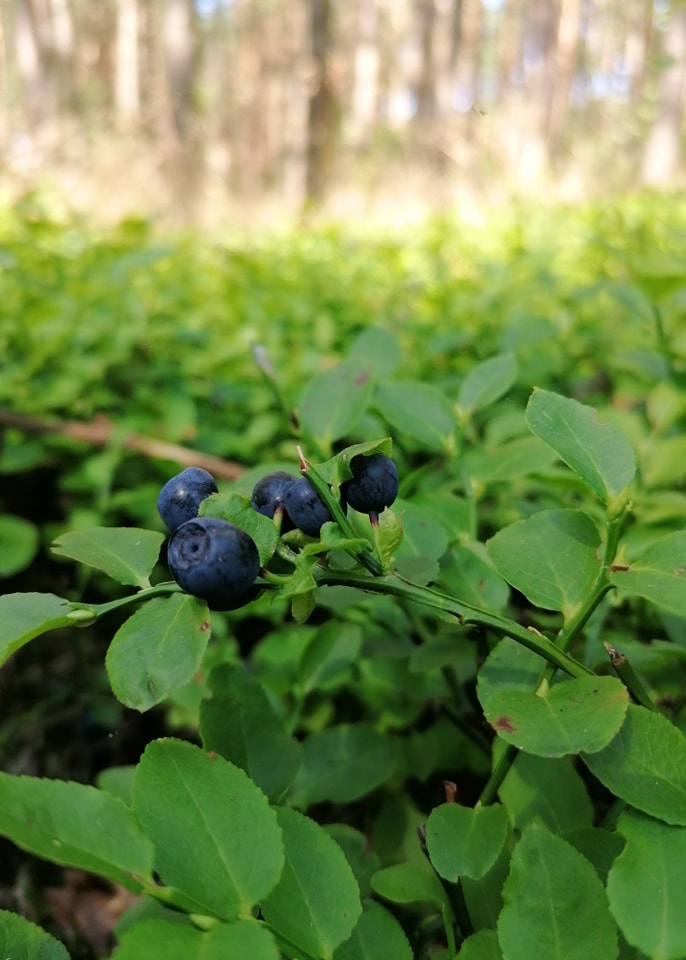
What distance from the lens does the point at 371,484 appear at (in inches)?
22.8

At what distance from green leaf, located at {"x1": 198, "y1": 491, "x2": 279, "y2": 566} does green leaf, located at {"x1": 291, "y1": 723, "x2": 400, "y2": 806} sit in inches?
15.0

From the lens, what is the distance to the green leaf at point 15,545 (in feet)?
4.55

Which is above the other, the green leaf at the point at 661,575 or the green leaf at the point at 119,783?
the green leaf at the point at 661,575

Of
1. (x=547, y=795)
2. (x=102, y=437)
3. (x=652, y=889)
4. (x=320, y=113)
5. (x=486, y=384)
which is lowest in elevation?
(x=320, y=113)

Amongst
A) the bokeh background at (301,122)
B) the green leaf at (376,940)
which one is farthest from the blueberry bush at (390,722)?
the bokeh background at (301,122)

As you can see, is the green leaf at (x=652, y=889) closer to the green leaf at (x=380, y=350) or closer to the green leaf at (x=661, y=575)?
the green leaf at (x=661, y=575)

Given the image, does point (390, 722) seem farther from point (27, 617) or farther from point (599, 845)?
point (27, 617)

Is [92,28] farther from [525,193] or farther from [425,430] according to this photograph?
[425,430]

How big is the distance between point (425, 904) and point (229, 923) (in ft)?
1.33

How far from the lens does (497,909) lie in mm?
669

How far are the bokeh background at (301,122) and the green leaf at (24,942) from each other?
264 centimetres

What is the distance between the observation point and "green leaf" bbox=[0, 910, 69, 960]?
0.56 meters

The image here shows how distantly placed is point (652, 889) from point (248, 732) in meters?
0.34

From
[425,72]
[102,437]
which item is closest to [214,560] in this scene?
[102,437]
